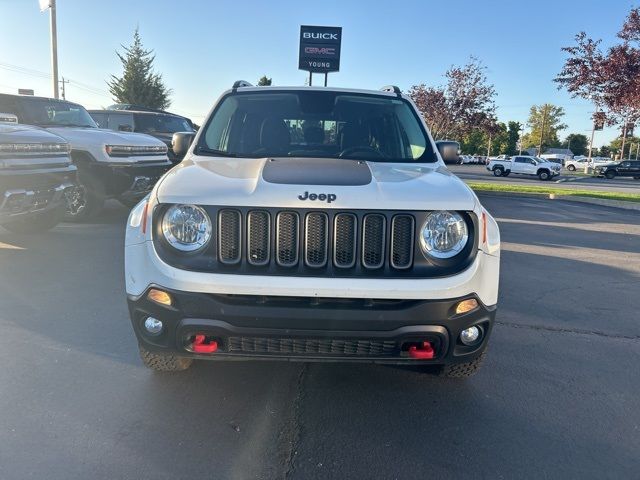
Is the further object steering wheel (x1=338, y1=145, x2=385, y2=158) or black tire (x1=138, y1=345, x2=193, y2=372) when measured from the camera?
steering wheel (x1=338, y1=145, x2=385, y2=158)

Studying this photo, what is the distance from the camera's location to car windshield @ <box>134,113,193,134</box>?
12.4 meters

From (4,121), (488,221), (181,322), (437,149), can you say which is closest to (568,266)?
(437,149)

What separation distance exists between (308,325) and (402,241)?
66 centimetres

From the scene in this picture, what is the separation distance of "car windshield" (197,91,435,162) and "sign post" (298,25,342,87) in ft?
53.7

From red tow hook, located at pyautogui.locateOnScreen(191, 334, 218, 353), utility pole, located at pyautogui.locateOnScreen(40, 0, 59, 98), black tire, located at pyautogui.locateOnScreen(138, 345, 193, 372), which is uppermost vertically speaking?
utility pole, located at pyautogui.locateOnScreen(40, 0, 59, 98)

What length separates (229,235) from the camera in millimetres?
2719

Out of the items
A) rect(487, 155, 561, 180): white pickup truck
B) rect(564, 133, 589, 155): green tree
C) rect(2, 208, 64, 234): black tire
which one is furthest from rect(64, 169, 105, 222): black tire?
rect(564, 133, 589, 155): green tree

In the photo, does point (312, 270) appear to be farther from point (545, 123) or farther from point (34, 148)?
point (545, 123)

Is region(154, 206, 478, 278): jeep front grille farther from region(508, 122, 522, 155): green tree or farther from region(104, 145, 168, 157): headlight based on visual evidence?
region(508, 122, 522, 155): green tree

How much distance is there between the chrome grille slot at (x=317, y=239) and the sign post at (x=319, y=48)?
18.4m

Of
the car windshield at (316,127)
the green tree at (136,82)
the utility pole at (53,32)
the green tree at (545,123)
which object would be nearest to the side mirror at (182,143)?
the car windshield at (316,127)

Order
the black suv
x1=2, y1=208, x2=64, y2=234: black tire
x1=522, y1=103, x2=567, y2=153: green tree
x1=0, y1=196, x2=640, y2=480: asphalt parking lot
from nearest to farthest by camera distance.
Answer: x1=0, y1=196, x2=640, y2=480: asphalt parking lot, x1=2, y1=208, x2=64, y2=234: black tire, the black suv, x1=522, y1=103, x2=567, y2=153: green tree

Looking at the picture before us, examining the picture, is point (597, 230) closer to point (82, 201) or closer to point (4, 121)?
point (82, 201)

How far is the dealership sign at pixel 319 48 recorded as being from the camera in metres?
19.8
